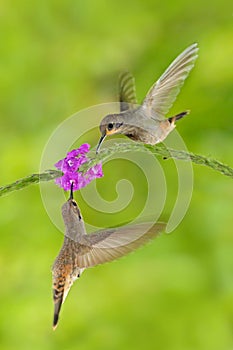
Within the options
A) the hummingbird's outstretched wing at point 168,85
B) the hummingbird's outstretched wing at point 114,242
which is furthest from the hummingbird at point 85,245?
the hummingbird's outstretched wing at point 168,85

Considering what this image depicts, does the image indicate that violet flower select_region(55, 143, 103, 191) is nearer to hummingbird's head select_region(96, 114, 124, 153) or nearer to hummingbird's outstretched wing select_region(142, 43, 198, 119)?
hummingbird's head select_region(96, 114, 124, 153)

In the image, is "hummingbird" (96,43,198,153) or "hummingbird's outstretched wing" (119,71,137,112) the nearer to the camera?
"hummingbird" (96,43,198,153)

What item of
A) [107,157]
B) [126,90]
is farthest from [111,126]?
[126,90]

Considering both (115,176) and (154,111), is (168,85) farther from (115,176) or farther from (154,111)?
(115,176)

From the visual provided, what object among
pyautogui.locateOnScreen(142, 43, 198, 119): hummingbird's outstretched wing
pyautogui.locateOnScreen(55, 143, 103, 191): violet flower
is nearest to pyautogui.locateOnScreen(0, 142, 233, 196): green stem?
pyautogui.locateOnScreen(55, 143, 103, 191): violet flower

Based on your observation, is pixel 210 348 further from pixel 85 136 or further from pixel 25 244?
pixel 85 136

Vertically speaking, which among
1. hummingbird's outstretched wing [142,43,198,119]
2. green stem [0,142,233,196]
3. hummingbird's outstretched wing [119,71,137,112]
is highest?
hummingbird's outstretched wing [119,71,137,112]
